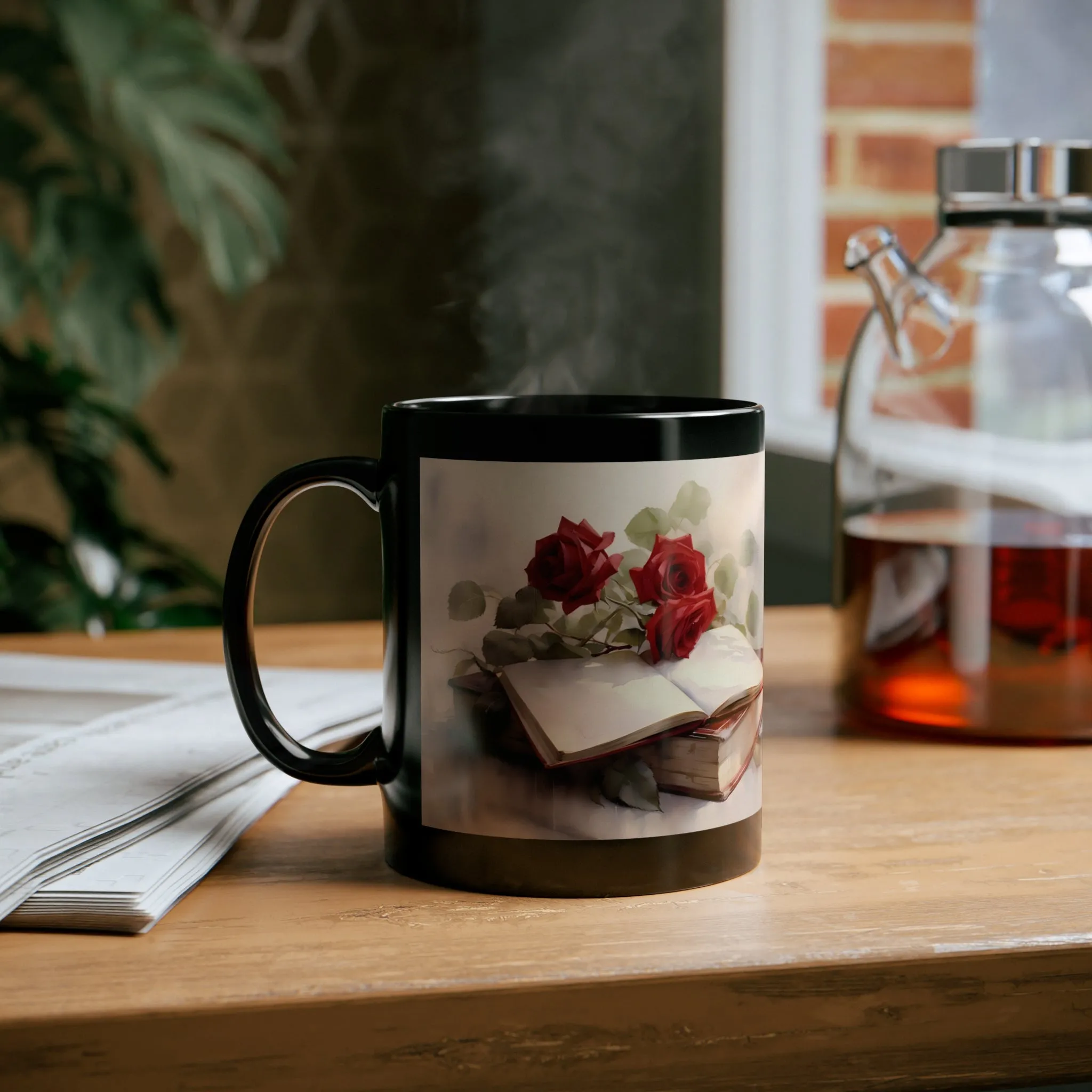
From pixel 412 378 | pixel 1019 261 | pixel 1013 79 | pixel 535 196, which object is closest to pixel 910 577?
pixel 1019 261

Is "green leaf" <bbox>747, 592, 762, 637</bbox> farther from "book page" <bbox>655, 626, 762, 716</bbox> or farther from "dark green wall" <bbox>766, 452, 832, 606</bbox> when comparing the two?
"dark green wall" <bbox>766, 452, 832, 606</bbox>

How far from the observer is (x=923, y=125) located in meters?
1.52

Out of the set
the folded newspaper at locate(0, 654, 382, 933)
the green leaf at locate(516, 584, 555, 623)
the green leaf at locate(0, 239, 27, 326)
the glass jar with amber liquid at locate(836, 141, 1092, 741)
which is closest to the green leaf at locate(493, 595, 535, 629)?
the green leaf at locate(516, 584, 555, 623)

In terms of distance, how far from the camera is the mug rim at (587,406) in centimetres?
40

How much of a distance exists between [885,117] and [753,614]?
1279mm

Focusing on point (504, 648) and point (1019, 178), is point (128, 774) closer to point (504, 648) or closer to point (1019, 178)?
point (504, 648)

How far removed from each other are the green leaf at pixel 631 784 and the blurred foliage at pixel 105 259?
36.3 inches

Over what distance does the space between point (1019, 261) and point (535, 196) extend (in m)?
1.68

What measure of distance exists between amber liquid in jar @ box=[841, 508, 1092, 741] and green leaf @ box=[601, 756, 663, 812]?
9.6 inches

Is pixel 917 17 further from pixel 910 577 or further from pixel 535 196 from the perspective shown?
pixel 910 577

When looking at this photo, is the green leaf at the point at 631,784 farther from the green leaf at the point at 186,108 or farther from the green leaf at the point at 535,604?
the green leaf at the point at 186,108

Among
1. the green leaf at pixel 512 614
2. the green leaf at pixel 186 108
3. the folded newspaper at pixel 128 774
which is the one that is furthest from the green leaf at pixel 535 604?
the green leaf at pixel 186 108

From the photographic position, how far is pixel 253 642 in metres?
0.44

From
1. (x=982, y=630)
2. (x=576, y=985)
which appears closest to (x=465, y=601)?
(x=576, y=985)
